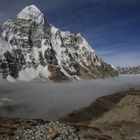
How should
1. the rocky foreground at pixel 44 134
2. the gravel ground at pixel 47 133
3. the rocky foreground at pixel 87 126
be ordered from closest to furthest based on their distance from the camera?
the gravel ground at pixel 47 133, the rocky foreground at pixel 44 134, the rocky foreground at pixel 87 126

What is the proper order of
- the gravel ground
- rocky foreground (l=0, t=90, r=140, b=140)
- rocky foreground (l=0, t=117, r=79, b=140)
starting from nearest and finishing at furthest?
the gravel ground → rocky foreground (l=0, t=117, r=79, b=140) → rocky foreground (l=0, t=90, r=140, b=140)

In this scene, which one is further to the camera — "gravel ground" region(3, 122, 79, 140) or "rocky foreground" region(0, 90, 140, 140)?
"rocky foreground" region(0, 90, 140, 140)

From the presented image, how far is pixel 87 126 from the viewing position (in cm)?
9494

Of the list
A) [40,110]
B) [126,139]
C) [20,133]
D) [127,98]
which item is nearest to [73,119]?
[127,98]

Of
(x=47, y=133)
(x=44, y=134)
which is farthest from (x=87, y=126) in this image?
(x=44, y=134)

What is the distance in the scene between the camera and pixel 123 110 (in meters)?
118

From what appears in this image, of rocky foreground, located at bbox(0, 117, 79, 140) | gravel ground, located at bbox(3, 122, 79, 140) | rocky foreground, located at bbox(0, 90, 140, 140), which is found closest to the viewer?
gravel ground, located at bbox(3, 122, 79, 140)

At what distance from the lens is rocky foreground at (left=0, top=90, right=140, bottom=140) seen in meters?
64.9

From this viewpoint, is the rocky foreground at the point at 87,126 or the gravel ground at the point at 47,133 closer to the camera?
the gravel ground at the point at 47,133

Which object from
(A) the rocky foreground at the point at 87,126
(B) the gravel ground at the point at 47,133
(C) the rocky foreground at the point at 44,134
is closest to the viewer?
(B) the gravel ground at the point at 47,133

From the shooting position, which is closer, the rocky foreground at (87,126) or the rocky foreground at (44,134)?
the rocky foreground at (44,134)

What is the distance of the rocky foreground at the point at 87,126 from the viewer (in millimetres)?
64938

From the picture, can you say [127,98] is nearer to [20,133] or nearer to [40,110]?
[40,110]

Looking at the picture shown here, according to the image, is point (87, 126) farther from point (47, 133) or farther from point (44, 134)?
point (44, 134)
